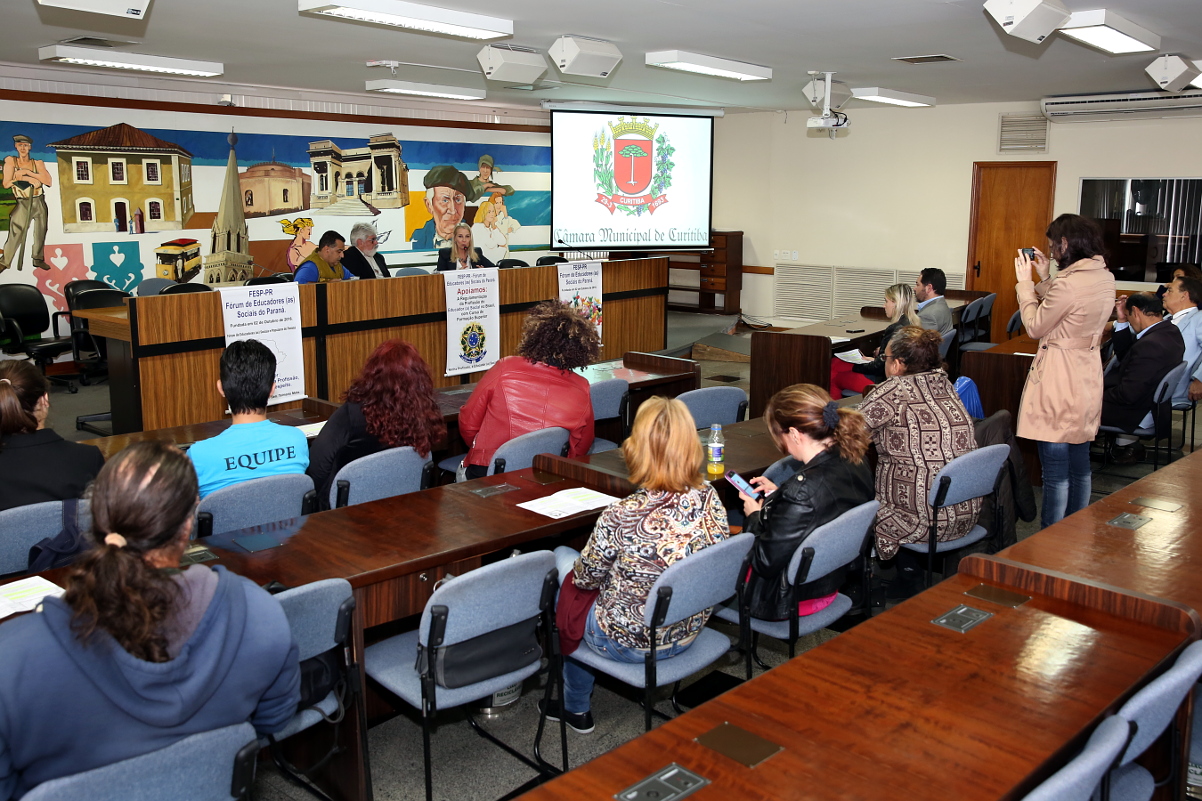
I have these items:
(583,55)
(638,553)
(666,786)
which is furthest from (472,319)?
(666,786)

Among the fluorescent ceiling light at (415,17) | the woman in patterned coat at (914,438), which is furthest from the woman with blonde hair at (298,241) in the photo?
the woman in patterned coat at (914,438)

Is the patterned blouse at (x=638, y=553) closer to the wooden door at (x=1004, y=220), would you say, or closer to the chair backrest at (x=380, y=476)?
the chair backrest at (x=380, y=476)

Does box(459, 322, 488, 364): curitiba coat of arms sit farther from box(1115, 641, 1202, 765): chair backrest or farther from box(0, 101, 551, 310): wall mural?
box(1115, 641, 1202, 765): chair backrest

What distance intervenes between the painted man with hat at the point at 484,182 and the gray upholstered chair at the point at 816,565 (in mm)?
9741

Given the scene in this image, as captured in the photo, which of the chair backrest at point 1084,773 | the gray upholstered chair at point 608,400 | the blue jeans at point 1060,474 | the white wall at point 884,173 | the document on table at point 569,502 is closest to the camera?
the chair backrest at point 1084,773

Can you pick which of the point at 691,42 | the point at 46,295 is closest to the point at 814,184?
the point at 691,42

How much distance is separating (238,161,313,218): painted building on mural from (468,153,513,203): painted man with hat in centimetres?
234

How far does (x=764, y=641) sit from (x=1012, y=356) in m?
3.27

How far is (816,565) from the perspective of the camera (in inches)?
113

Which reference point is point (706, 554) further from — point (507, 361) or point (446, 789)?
point (507, 361)

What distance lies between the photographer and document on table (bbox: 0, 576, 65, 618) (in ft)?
7.33

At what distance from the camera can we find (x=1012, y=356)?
6.11 m

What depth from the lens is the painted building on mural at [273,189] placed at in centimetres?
978

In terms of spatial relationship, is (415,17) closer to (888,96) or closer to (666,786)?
(666,786)
